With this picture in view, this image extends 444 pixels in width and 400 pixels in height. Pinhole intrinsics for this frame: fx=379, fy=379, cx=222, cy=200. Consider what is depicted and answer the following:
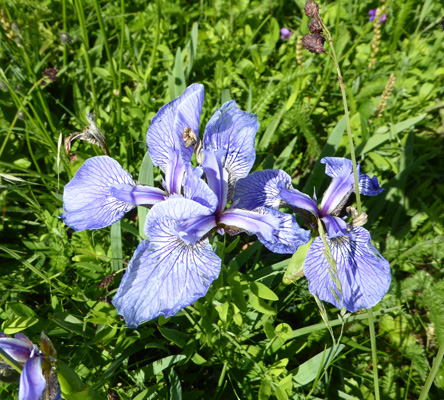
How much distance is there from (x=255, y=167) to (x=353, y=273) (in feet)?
3.15

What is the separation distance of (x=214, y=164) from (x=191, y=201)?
203 mm

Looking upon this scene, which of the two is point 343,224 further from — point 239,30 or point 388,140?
point 239,30

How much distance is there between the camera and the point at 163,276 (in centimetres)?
132

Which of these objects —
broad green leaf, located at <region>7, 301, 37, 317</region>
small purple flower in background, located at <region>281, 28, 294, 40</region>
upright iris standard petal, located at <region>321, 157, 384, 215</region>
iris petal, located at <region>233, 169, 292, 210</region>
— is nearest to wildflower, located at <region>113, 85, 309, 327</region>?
iris petal, located at <region>233, 169, 292, 210</region>

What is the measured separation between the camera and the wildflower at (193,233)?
4.23 feet

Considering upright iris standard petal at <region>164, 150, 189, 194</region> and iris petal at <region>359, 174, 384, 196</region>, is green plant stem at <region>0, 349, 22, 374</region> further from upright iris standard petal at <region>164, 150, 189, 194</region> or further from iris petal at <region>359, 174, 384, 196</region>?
iris petal at <region>359, 174, 384, 196</region>

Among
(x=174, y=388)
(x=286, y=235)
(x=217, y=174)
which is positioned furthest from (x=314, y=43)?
(x=174, y=388)

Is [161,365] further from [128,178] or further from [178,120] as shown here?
[178,120]

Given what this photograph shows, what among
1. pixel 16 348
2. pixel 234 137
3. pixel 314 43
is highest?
pixel 314 43

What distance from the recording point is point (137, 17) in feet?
10.5

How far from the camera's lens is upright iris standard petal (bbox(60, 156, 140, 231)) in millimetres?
1523

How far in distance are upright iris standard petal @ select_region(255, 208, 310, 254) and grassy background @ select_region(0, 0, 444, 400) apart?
0.22m

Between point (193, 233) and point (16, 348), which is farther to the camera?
point (193, 233)

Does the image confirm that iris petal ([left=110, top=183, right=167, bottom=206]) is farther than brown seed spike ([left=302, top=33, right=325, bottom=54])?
Yes
